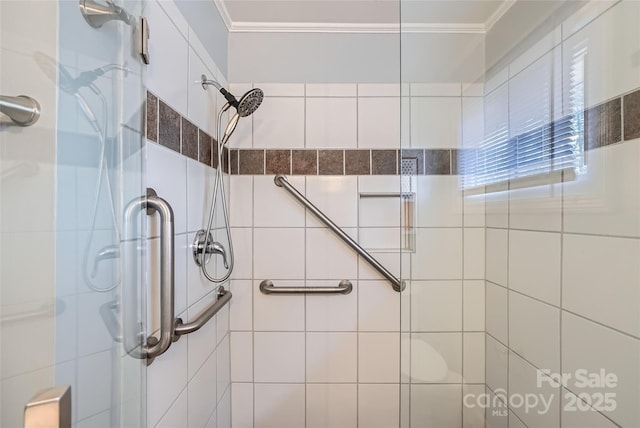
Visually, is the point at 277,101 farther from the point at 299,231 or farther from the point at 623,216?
the point at 623,216

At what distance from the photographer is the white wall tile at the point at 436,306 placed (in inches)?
47.6

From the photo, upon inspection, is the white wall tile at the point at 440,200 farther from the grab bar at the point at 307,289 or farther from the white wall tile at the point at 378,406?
the white wall tile at the point at 378,406

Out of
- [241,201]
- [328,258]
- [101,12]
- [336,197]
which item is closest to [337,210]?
[336,197]

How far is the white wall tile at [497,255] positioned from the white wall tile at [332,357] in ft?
2.31

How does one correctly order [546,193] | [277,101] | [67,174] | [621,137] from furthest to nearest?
[277,101] → [546,193] → [621,137] → [67,174]

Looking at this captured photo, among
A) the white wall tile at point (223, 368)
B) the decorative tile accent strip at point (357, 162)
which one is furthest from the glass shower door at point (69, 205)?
the decorative tile accent strip at point (357, 162)

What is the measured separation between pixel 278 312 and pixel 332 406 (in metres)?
0.53

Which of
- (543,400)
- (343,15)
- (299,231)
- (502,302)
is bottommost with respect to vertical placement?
(543,400)

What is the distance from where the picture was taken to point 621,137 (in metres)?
0.66

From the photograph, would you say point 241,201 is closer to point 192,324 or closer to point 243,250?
point 243,250

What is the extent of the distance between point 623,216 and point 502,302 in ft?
2.03

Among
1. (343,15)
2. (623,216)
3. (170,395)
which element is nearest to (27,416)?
(170,395)

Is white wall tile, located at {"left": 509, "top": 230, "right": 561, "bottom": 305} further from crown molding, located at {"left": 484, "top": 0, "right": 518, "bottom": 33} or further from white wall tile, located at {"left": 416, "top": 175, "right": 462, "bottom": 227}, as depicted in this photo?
crown molding, located at {"left": 484, "top": 0, "right": 518, "bottom": 33}

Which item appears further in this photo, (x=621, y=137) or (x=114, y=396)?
(x=621, y=137)
